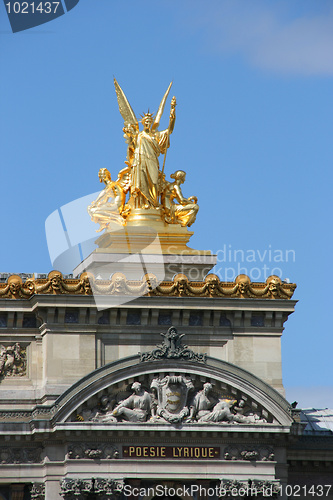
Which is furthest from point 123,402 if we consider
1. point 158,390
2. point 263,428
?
point 263,428

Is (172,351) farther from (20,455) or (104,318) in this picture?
(20,455)

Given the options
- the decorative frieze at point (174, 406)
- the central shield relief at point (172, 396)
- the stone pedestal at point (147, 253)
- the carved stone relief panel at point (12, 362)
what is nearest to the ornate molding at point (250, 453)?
the decorative frieze at point (174, 406)

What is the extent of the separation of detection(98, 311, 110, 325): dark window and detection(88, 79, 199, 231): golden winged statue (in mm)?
5492

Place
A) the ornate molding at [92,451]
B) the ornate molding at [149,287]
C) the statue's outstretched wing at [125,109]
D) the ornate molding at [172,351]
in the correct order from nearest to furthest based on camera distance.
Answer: the ornate molding at [92,451] → the ornate molding at [172,351] → the ornate molding at [149,287] → the statue's outstretched wing at [125,109]

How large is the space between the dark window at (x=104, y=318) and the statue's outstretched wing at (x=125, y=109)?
973cm

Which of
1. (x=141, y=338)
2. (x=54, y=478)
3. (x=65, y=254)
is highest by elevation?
(x=65, y=254)

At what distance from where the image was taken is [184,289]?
214 ft

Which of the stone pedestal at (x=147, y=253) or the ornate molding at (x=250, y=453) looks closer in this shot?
the ornate molding at (x=250, y=453)

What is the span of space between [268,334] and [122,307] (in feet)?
19.8

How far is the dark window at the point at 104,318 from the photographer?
65250 millimetres

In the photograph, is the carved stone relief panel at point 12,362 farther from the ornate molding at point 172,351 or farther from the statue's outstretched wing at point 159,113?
the statue's outstretched wing at point 159,113

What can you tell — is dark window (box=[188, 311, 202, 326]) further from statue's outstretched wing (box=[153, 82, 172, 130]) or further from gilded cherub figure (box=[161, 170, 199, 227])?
statue's outstretched wing (box=[153, 82, 172, 130])

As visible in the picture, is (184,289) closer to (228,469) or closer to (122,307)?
(122,307)

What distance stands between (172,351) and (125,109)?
12.6 metres
